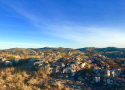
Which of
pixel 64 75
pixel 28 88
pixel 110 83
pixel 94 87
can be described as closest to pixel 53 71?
pixel 64 75

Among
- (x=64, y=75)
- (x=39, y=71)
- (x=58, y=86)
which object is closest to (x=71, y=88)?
(x=58, y=86)

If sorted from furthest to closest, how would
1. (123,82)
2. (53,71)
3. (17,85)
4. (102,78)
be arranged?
(53,71), (102,78), (123,82), (17,85)

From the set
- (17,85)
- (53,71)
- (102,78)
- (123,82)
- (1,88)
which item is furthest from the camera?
(53,71)

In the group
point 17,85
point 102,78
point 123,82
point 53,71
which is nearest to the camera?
point 17,85

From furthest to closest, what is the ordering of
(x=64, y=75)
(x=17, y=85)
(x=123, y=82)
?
(x=64, y=75), (x=123, y=82), (x=17, y=85)

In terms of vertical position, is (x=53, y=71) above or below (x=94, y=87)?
above

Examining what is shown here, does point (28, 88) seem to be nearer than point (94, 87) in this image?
Yes

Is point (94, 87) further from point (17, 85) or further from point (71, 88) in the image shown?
point (17, 85)

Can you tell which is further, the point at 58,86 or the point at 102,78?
the point at 102,78

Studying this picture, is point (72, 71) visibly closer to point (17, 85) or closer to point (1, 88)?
point (17, 85)
